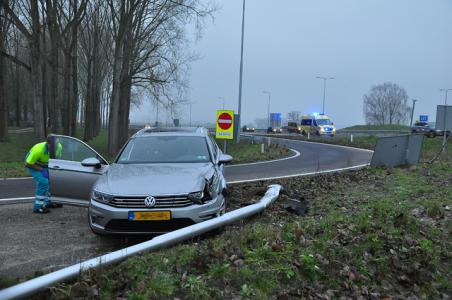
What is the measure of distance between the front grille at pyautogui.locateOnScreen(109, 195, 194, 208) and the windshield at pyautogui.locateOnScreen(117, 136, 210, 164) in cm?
147

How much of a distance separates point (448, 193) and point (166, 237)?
6550 mm

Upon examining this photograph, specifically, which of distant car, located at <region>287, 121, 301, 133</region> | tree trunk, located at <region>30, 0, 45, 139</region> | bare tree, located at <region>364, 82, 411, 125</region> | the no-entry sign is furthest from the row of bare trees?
bare tree, located at <region>364, 82, 411, 125</region>

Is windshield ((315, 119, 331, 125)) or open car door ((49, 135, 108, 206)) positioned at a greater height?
windshield ((315, 119, 331, 125))

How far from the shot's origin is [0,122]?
29250 millimetres

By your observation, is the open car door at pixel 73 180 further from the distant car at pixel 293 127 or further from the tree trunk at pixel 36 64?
the distant car at pixel 293 127

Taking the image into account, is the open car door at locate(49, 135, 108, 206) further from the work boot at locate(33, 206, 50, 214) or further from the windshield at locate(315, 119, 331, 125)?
the windshield at locate(315, 119, 331, 125)

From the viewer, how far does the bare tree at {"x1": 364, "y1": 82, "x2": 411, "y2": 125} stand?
105 metres

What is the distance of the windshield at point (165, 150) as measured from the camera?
282 inches

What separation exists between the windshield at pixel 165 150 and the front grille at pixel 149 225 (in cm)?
162

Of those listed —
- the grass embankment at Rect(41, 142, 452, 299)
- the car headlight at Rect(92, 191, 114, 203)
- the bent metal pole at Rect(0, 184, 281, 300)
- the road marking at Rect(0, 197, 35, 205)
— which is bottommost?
the road marking at Rect(0, 197, 35, 205)

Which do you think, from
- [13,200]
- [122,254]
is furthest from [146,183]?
[13,200]

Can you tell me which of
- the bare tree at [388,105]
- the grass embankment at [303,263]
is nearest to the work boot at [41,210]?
the grass embankment at [303,263]

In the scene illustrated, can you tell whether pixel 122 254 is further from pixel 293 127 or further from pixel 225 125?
pixel 293 127

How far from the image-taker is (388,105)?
106 meters
